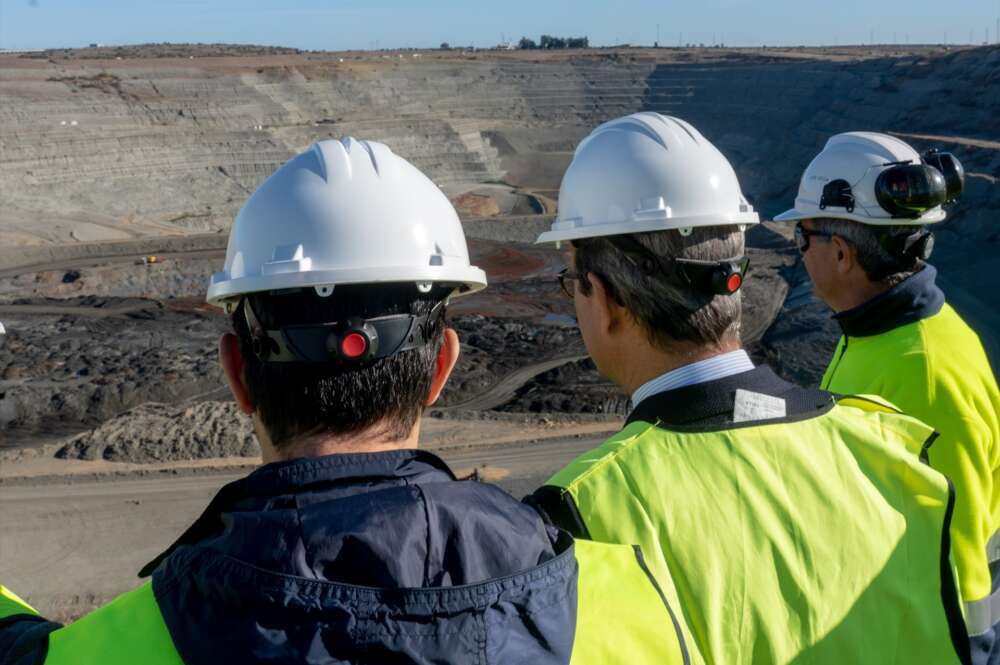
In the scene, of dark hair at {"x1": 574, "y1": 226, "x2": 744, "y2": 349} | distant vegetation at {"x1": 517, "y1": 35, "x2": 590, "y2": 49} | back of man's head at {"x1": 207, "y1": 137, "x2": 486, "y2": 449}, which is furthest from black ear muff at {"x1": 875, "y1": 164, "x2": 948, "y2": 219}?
distant vegetation at {"x1": 517, "y1": 35, "x2": 590, "y2": 49}

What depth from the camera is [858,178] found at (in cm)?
381

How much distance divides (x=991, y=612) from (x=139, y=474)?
35.1 ft

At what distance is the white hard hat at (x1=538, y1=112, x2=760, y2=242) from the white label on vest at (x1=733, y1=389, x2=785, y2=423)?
56cm

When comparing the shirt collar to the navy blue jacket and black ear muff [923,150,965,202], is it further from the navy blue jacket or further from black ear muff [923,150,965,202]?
black ear muff [923,150,965,202]

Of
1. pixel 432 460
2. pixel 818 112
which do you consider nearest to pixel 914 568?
pixel 432 460

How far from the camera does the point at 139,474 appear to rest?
11.6 meters

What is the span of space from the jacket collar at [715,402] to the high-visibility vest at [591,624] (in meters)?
0.46

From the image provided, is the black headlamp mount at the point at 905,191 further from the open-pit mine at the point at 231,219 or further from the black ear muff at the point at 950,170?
the open-pit mine at the point at 231,219

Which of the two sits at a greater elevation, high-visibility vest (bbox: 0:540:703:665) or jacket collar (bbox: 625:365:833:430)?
jacket collar (bbox: 625:365:833:430)

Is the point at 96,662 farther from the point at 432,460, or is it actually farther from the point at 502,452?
the point at 502,452

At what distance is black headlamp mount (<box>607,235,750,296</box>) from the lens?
225 centimetres

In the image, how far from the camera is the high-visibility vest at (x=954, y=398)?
2760 millimetres

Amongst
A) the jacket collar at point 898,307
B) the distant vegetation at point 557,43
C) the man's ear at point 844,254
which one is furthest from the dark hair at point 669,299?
the distant vegetation at point 557,43

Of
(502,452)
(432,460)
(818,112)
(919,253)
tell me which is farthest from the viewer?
(818,112)
